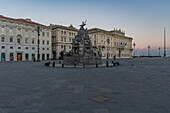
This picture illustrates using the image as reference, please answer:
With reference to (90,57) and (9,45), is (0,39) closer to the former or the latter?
(9,45)

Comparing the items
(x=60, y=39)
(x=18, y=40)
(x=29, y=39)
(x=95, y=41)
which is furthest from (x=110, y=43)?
(x=18, y=40)

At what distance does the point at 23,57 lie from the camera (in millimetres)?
45969

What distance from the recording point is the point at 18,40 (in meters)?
44.6

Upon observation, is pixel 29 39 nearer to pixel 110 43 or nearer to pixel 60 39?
pixel 60 39

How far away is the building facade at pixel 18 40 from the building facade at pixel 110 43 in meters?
32.6

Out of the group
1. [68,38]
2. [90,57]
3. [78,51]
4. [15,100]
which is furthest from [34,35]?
[15,100]

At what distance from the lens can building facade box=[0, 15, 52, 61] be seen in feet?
133

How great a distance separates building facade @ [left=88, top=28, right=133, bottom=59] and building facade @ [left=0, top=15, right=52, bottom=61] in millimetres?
32551

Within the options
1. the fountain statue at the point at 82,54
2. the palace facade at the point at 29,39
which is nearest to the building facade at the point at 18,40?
the palace facade at the point at 29,39

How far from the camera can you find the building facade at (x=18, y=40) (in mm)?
40688

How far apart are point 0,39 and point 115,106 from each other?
1923 inches

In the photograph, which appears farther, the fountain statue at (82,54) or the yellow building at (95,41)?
the yellow building at (95,41)

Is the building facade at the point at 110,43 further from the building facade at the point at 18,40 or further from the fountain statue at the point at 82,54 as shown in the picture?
the fountain statue at the point at 82,54

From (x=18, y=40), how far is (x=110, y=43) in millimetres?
59713
